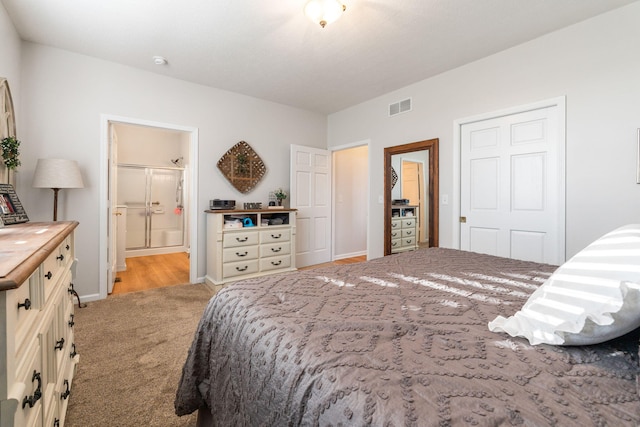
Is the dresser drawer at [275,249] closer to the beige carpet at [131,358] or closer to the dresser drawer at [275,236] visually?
the dresser drawer at [275,236]

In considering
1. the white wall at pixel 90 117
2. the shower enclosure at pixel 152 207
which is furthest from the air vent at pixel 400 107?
the shower enclosure at pixel 152 207

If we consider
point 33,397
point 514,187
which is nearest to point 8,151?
point 33,397

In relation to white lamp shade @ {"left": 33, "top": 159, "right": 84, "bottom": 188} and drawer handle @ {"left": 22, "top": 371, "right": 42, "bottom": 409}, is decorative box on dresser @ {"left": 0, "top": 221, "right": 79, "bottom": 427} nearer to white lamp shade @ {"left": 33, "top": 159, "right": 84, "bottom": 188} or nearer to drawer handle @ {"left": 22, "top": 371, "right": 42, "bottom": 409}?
drawer handle @ {"left": 22, "top": 371, "right": 42, "bottom": 409}

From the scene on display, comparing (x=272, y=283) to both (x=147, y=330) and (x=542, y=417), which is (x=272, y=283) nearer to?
(x=542, y=417)

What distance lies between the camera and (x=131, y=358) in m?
2.09

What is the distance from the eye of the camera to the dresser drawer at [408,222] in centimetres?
401

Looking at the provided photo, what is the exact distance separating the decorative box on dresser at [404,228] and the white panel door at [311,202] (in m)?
1.35

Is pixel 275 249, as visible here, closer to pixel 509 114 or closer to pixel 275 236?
pixel 275 236

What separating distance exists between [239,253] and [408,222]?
91.1 inches

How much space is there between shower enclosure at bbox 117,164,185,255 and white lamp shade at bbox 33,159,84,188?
9.70 feet

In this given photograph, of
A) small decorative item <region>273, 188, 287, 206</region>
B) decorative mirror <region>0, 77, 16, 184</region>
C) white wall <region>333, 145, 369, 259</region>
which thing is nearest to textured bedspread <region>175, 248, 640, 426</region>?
decorative mirror <region>0, 77, 16, 184</region>

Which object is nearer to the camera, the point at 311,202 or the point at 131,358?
the point at 131,358

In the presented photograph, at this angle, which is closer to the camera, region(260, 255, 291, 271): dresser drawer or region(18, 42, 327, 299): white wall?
region(18, 42, 327, 299): white wall

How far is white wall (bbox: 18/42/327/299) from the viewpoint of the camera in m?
2.96
